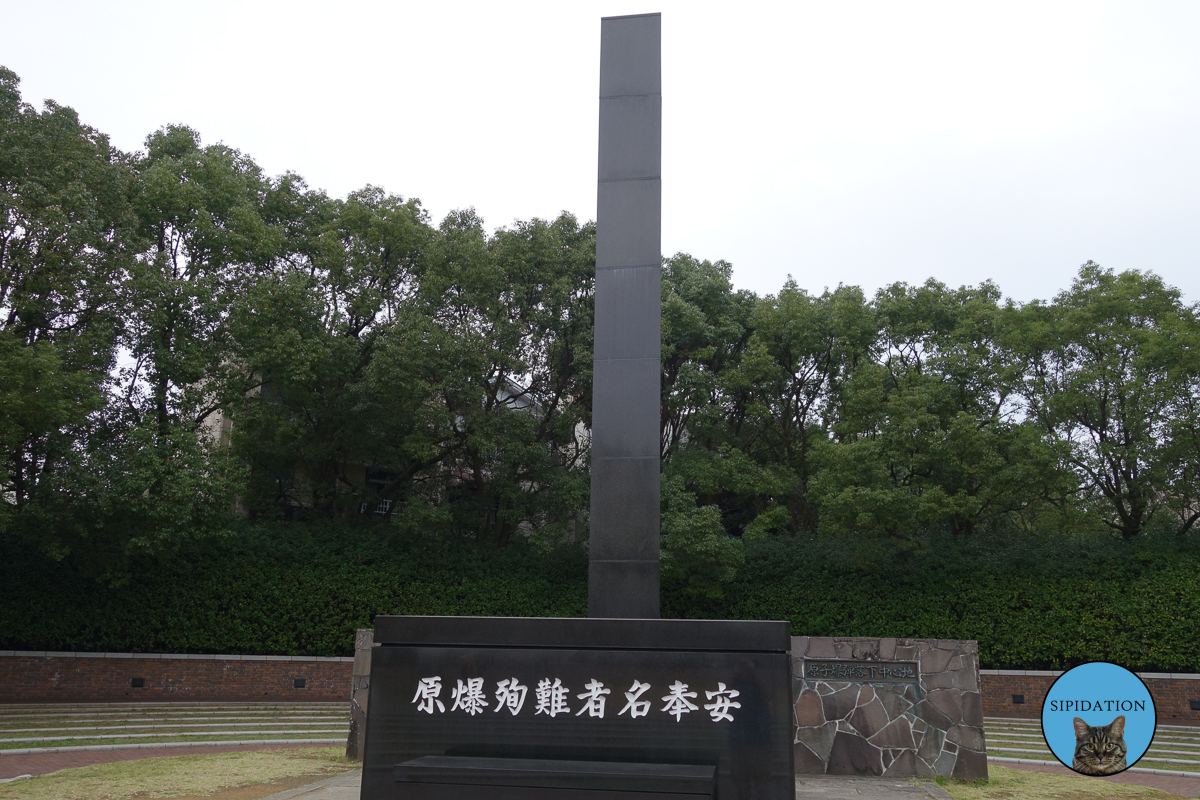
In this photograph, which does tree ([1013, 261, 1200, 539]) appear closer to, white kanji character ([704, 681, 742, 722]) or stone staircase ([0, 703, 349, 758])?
white kanji character ([704, 681, 742, 722])

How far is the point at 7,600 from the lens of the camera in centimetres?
1179

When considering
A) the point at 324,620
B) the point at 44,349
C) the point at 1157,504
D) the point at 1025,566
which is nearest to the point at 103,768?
the point at 44,349

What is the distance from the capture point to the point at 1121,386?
11891mm

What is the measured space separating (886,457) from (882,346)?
2814mm

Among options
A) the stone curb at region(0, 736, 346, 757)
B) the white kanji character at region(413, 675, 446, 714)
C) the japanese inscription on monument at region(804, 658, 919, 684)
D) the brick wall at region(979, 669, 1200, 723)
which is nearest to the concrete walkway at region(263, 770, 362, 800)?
the white kanji character at region(413, 675, 446, 714)

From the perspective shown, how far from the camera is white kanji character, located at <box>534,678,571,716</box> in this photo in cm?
463

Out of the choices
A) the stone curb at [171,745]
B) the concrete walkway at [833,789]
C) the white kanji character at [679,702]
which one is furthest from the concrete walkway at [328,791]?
the stone curb at [171,745]

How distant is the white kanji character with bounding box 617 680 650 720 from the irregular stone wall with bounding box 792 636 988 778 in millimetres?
3248

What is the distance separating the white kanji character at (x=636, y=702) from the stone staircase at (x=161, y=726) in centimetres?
542

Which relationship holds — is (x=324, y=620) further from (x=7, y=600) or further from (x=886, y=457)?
(x=886, y=457)

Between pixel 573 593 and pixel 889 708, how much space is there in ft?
26.2

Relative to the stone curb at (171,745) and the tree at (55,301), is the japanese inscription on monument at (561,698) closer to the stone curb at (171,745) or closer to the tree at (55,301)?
the stone curb at (171,745)

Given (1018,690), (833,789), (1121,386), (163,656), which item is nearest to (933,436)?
(1121,386)
